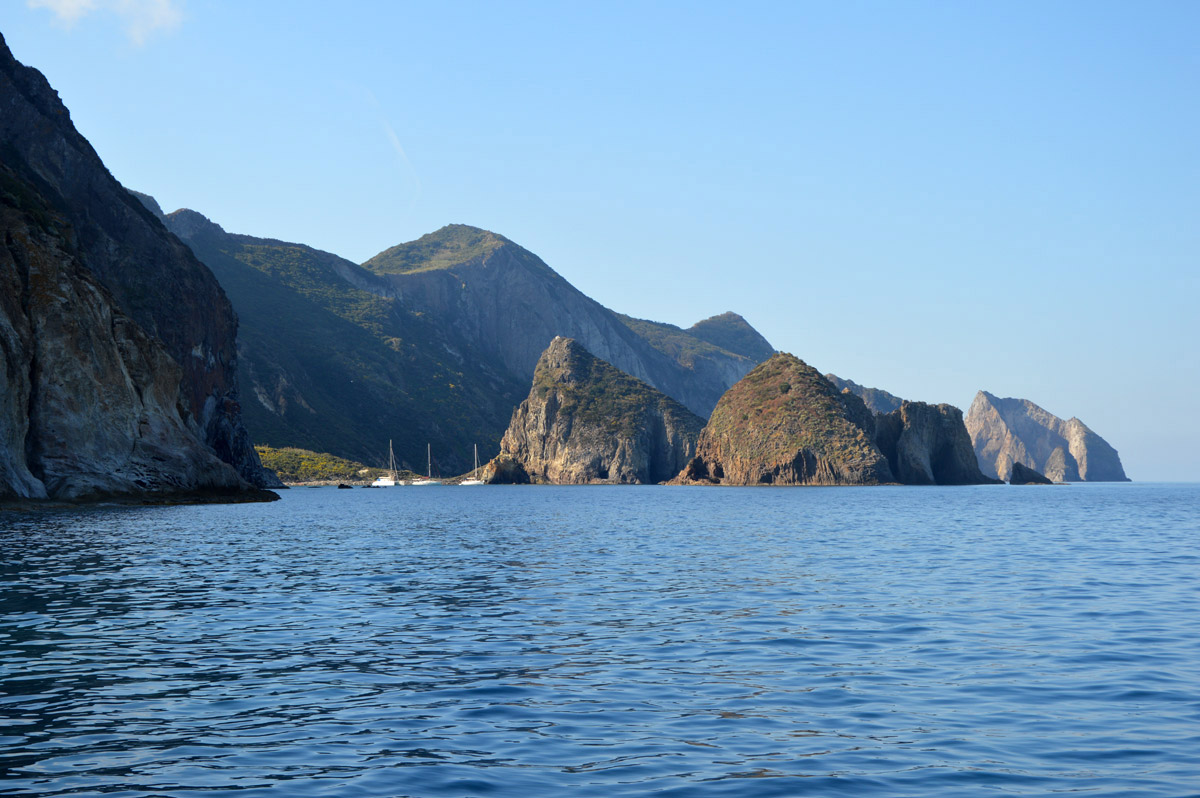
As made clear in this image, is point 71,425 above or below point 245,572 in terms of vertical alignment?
above

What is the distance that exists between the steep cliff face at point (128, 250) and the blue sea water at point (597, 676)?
89.7m

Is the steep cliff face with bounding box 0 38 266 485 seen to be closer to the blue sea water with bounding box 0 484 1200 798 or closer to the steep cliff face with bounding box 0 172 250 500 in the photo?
the steep cliff face with bounding box 0 172 250 500

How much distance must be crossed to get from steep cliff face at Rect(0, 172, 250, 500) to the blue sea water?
33.7 meters

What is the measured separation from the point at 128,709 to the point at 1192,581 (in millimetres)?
34185

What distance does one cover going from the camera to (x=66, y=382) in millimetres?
73938

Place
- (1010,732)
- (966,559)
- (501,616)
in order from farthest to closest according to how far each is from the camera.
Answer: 1. (966,559)
2. (501,616)
3. (1010,732)

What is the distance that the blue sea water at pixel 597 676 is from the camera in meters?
12.4

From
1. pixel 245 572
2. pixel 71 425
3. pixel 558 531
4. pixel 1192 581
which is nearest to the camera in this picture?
pixel 1192 581

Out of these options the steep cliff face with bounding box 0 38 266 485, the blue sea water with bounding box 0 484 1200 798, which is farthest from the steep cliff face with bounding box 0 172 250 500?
the blue sea water with bounding box 0 484 1200 798

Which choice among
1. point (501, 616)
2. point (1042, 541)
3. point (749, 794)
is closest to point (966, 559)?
point (1042, 541)

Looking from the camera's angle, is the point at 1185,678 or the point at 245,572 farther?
the point at 245,572

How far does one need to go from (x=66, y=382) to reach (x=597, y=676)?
→ 6878 centimetres

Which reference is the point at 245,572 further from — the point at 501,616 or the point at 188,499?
the point at 188,499

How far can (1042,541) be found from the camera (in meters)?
54.9
